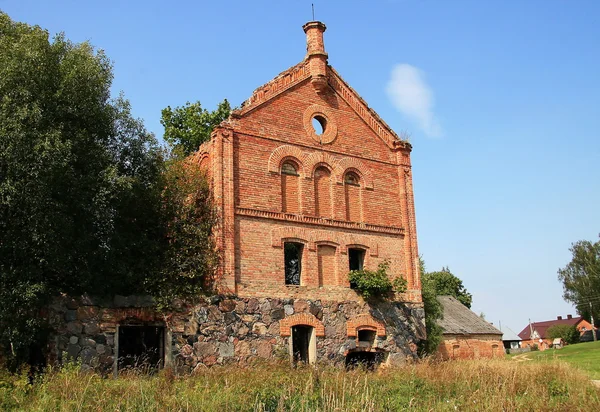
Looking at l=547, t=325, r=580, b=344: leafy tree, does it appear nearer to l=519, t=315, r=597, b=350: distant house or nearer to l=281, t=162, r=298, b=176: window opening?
l=519, t=315, r=597, b=350: distant house

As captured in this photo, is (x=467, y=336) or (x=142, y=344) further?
(x=467, y=336)

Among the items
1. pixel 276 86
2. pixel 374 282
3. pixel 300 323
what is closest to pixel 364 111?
pixel 276 86

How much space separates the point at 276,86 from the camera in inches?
851

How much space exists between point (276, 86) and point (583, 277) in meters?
54.3

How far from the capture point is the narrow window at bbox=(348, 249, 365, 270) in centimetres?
2227

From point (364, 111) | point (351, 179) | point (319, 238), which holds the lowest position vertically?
point (319, 238)

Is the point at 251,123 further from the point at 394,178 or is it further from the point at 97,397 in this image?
the point at 97,397

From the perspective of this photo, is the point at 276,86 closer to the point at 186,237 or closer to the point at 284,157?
the point at 284,157

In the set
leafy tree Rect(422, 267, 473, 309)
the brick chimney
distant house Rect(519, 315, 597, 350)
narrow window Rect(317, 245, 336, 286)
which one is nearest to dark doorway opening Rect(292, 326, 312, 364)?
narrow window Rect(317, 245, 336, 286)

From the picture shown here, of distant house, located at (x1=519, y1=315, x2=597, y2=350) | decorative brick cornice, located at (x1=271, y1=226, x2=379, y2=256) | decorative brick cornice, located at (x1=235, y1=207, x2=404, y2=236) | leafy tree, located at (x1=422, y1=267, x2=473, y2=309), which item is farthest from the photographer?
distant house, located at (x1=519, y1=315, x2=597, y2=350)

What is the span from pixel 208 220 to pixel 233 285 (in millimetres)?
2215

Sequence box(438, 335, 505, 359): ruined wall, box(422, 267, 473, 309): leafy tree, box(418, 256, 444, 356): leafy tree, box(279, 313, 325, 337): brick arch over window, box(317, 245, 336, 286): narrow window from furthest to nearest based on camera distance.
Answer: box(422, 267, 473, 309): leafy tree
box(438, 335, 505, 359): ruined wall
box(418, 256, 444, 356): leafy tree
box(317, 245, 336, 286): narrow window
box(279, 313, 325, 337): brick arch over window

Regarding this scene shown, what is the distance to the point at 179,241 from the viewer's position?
18.6 metres

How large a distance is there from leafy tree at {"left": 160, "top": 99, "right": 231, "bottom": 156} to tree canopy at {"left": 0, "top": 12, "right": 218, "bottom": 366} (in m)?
12.2
